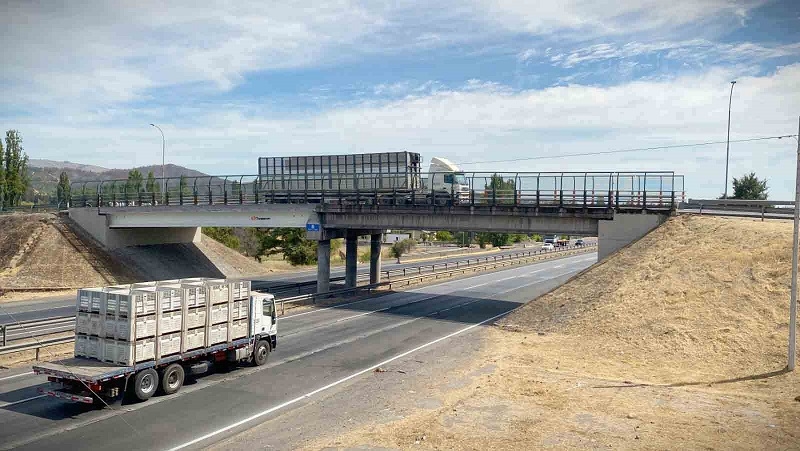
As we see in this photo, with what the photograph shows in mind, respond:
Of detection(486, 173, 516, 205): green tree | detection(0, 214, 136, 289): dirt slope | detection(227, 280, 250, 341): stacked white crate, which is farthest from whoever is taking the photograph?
detection(0, 214, 136, 289): dirt slope

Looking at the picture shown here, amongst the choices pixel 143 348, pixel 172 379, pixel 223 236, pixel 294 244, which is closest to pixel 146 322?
pixel 143 348

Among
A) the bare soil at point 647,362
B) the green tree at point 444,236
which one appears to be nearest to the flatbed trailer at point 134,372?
the bare soil at point 647,362

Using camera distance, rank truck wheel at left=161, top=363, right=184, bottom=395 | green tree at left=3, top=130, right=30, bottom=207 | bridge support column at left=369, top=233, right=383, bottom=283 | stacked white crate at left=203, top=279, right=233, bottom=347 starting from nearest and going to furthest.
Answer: truck wheel at left=161, top=363, right=184, bottom=395, stacked white crate at left=203, top=279, right=233, bottom=347, bridge support column at left=369, top=233, right=383, bottom=283, green tree at left=3, top=130, right=30, bottom=207

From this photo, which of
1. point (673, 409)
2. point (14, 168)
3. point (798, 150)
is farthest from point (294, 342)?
point (14, 168)

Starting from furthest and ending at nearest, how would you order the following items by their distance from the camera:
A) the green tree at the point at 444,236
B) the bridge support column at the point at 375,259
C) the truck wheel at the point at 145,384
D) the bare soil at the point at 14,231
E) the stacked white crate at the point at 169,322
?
1. the green tree at the point at 444,236
2. the bridge support column at the point at 375,259
3. the bare soil at the point at 14,231
4. the stacked white crate at the point at 169,322
5. the truck wheel at the point at 145,384

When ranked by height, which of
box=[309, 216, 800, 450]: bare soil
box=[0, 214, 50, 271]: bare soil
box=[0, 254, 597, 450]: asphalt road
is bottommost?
box=[0, 254, 597, 450]: asphalt road

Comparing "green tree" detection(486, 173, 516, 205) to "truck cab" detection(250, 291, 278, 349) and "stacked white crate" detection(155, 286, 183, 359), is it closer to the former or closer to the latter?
A: "truck cab" detection(250, 291, 278, 349)

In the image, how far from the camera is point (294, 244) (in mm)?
70750

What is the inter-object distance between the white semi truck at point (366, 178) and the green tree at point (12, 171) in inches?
1508

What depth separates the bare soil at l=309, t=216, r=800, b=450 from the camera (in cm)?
1338

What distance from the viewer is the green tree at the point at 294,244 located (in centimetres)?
7056

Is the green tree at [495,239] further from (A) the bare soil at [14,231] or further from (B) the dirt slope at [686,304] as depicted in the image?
(B) the dirt slope at [686,304]

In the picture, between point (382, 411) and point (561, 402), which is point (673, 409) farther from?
point (382, 411)

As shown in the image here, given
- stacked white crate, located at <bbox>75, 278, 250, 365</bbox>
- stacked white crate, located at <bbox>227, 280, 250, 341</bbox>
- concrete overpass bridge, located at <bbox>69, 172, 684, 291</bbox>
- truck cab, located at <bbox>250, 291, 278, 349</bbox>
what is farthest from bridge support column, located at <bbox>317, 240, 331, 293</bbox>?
stacked white crate, located at <bbox>75, 278, 250, 365</bbox>
